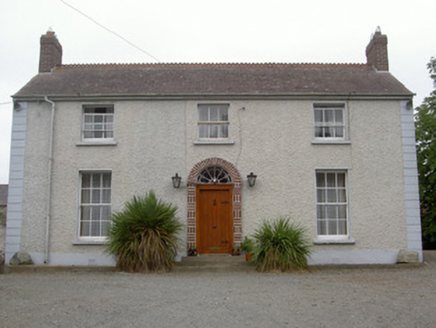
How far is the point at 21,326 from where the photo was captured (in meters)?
6.04

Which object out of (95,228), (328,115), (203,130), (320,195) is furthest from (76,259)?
(328,115)

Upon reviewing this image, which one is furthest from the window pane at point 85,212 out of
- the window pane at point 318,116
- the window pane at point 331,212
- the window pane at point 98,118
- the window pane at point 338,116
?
the window pane at point 338,116

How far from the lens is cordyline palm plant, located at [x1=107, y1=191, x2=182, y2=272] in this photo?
11.4 m

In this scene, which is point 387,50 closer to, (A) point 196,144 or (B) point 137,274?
(A) point 196,144

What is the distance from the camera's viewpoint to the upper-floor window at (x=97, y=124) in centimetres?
1374

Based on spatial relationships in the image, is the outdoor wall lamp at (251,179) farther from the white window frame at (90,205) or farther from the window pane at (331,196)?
the white window frame at (90,205)

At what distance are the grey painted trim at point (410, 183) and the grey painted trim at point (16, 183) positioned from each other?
11.5 m

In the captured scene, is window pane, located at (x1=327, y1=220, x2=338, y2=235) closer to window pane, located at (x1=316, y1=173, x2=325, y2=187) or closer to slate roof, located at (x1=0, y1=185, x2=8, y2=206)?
window pane, located at (x1=316, y1=173, x2=325, y2=187)

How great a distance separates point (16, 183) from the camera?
1321 cm

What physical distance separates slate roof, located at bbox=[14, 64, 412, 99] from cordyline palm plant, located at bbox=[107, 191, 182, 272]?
3.85m

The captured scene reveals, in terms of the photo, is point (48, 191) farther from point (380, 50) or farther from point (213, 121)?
point (380, 50)

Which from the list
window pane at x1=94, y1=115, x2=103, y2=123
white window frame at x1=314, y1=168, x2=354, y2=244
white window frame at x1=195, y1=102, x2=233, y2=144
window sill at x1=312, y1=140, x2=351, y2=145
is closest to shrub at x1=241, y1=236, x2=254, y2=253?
white window frame at x1=314, y1=168, x2=354, y2=244

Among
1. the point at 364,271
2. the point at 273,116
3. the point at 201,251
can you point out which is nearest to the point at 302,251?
the point at 364,271

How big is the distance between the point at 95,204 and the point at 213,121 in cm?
439
